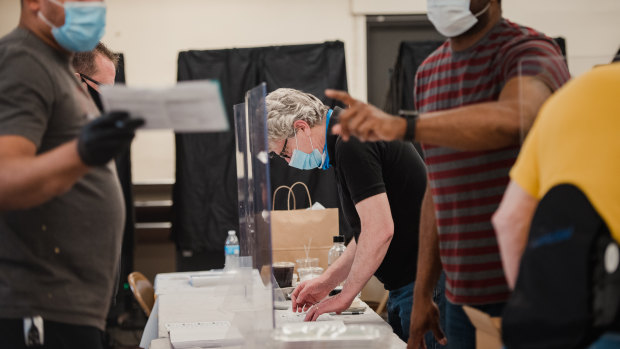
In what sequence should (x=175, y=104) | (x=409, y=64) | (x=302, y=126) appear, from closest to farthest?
Result: 1. (x=175, y=104)
2. (x=302, y=126)
3. (x=409, y=64)

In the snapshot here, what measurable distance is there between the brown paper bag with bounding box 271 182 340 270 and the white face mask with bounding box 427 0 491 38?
1.89 m

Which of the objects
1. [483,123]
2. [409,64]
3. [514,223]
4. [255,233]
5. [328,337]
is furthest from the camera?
[409,64]

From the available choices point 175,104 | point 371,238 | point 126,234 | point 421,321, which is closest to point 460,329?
point 421,321

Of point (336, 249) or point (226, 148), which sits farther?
point (226, 148)

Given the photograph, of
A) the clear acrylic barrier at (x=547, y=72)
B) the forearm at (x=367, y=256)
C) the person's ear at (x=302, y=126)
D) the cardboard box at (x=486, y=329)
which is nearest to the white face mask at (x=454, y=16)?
the clear acrylic barrier at (x=547, y=72)

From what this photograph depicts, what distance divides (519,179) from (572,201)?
0.11 m

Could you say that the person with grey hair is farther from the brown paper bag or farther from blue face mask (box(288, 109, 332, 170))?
the brown paper bag

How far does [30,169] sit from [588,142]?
93 centimetres

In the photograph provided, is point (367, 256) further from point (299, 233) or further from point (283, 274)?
point (299, 233)

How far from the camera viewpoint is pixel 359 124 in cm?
133

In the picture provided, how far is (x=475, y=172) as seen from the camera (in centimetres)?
154

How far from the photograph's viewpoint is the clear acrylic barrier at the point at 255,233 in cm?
149

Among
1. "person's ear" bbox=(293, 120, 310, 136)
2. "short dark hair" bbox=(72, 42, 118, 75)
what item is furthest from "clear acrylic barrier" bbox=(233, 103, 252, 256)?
"short dark hair" bbox=(72, 42, 118, 75)

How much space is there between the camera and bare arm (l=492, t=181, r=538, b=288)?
107cm
